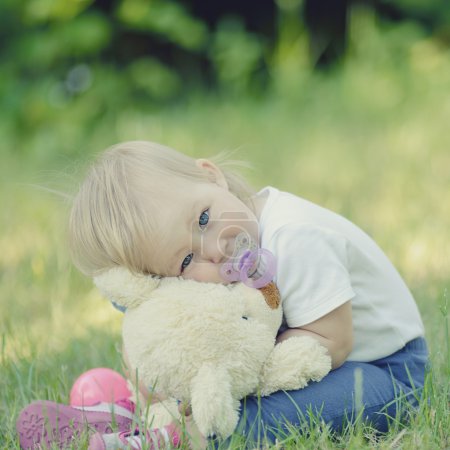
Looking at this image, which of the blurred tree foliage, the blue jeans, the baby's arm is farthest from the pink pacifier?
the blurred tree foliage

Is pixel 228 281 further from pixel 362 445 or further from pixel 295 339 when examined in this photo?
pixel 362 445

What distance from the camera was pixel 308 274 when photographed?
1.63 metres

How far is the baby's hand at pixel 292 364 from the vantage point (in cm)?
157

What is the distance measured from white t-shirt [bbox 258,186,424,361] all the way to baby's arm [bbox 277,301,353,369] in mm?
18

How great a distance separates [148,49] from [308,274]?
495cm

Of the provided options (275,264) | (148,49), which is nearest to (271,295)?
(275,264)

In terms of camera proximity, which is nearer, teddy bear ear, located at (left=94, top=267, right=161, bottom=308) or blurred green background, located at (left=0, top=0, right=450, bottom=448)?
teddy bear ear, located at (left=94, top=267, right=161, bottom=308)

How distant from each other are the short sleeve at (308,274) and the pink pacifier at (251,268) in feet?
0.10

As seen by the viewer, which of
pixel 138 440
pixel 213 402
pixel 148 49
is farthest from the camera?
pixel 148 49

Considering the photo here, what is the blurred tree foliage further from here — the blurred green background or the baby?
the baby

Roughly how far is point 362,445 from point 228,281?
41 cm

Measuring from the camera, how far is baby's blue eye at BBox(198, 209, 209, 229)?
166cm

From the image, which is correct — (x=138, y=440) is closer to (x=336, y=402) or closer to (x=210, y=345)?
(x=210, y=345)

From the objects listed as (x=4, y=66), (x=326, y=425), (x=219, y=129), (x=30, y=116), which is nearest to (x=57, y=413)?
(x=326, y=425)
